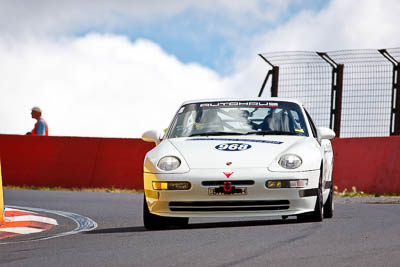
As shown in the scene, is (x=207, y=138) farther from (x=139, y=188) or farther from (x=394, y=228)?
(x=139, y=188)

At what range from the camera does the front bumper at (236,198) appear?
8711mm

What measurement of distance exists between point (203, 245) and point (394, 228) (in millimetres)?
2473

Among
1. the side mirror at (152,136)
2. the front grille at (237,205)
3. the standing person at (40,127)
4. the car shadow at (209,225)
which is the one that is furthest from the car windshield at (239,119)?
the standing person at (40,127)

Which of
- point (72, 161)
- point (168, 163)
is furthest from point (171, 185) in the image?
point (72, 161)

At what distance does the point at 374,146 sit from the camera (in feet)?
54.3

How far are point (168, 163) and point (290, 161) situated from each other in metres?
1.16

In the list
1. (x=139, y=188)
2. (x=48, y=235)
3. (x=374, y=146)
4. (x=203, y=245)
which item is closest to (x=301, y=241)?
(x=203, y=245)

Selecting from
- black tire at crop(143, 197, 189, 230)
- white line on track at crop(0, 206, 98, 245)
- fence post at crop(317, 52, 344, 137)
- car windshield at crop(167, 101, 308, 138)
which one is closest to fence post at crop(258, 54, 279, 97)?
fence post at crop(317, 52, 344, 137)

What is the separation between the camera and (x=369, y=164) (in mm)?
16500

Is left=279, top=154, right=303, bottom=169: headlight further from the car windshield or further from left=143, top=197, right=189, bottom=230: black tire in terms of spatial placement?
left=143, top=197, right=189, bottom=230: black tire

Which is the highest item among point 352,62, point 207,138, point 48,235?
point 352,62

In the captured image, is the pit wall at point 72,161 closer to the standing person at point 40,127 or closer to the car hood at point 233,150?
the standing person at point 40,127

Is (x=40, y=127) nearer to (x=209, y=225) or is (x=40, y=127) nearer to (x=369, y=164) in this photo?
(x=369, y=164)

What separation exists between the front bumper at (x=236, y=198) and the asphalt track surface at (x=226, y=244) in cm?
20
